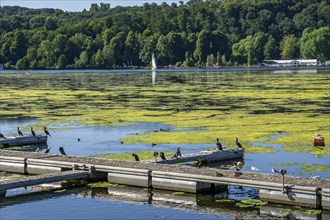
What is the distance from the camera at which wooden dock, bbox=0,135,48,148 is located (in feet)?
169

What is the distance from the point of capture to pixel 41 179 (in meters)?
36.3

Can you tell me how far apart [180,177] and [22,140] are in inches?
795

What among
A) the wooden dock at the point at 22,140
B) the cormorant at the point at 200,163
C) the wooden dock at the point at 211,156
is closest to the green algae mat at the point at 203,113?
the wooden dock at the point at 211,156

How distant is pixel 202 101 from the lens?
273ft

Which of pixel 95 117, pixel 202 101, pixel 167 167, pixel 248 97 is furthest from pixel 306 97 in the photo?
pixel 167 167

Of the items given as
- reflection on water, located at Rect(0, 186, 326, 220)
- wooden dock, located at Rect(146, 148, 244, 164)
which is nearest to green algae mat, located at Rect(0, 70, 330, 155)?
wooden dock, located at Rect(146, 148, 244, 164)

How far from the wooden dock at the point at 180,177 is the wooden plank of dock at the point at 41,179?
0.80 m

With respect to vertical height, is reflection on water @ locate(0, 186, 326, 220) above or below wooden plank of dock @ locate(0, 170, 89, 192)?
below

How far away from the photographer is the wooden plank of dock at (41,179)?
116 ft

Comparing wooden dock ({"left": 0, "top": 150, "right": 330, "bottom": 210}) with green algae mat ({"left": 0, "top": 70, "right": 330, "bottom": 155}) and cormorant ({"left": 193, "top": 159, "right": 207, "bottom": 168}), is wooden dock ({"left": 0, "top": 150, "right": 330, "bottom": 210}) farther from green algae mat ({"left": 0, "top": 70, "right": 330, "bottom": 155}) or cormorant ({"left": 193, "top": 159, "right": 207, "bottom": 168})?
green algae mat ({"left": 0, "top": 70, "right": 330, "bottom": 155})

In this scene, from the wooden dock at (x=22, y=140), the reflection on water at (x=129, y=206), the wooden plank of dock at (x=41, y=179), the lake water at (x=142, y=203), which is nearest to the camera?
the reflection on water at (x=129, y=206)

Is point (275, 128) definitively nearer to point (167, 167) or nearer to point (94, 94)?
point (167, 167)

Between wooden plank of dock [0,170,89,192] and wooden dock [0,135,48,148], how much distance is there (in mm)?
14410

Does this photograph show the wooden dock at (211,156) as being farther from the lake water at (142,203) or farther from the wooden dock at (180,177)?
the wooden dock at (180,177)
